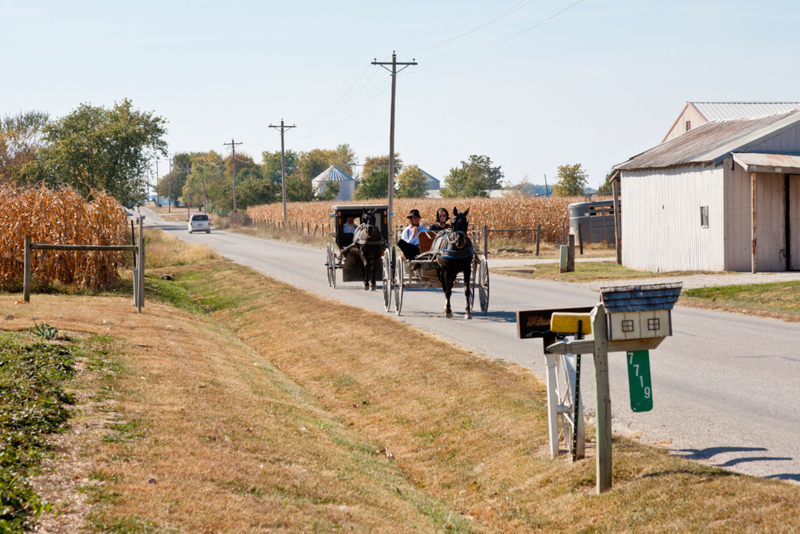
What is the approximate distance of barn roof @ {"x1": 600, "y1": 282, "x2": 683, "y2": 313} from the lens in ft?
17.3

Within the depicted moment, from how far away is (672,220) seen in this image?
82.6 feet

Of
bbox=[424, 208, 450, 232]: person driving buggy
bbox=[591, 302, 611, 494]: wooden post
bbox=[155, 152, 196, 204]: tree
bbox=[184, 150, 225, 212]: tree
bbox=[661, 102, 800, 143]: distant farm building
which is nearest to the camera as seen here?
bbox=[591, 302, 611, 494]: wooden post

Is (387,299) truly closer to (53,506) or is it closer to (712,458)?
(712,458)

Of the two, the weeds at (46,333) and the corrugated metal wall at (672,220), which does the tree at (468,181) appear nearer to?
the corrugated metal wall at (672,220)

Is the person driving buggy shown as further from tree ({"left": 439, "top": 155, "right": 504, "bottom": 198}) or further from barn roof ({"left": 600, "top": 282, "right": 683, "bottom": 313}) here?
tree ({"left": 439, "top": 155, "right": 504, "bottom": 198})

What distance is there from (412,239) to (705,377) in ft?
28.0

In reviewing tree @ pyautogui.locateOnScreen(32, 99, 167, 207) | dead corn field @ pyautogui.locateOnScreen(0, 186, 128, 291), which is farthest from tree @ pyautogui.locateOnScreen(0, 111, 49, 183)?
dead corn field @ pyautogui.locateOnScreen(0, 186, 128, 291)

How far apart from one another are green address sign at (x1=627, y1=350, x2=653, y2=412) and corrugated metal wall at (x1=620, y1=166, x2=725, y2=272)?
1883cm

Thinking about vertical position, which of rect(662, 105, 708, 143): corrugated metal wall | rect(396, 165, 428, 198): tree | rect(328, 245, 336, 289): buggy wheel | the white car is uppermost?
rect(396, 165, 428, 198): tree

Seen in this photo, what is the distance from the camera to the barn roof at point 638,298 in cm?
529

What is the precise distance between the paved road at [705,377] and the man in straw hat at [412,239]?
1.26m

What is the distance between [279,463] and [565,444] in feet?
8.27

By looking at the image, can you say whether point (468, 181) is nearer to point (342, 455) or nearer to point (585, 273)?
point (585, 273)

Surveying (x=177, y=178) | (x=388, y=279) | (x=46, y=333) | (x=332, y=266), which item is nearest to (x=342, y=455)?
(x=46, y=333)
